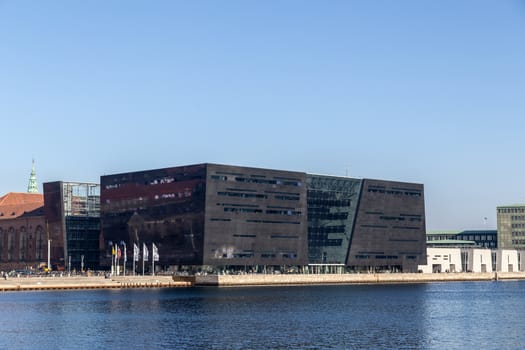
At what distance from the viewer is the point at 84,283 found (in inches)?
6826

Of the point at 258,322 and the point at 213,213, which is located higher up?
the point at 213,213

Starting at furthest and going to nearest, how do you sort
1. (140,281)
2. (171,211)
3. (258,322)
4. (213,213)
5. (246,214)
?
(171,211) < (246,214) < (213,213) < (140,281) < (258,322)

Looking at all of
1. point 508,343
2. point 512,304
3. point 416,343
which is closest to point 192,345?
point 416,343

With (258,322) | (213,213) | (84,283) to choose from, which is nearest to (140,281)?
(84,283)

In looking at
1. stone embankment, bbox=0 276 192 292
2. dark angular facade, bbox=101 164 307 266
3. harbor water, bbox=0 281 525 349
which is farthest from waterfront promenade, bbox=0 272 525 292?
harbor water, bbox=0 281 525 349

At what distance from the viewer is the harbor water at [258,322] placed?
7962cm

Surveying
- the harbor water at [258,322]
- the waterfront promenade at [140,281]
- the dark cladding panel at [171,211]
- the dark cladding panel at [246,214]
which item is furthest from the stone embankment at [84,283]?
the harbor water at [258,322]

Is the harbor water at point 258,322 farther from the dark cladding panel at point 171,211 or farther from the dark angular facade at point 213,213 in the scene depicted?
the dark cladding panel at point 171,211

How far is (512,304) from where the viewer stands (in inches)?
5177

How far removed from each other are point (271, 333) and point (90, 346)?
17.4 meters

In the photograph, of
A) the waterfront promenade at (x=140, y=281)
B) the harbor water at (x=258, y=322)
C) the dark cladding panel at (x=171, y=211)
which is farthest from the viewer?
the dark cladding panel at (x=171, y=211)

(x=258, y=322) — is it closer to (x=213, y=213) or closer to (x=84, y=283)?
(x=84, y=283)

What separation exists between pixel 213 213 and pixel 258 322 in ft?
293

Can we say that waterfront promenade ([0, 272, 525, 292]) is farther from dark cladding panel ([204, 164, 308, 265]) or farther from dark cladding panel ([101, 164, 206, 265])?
dark cladding panel ([101, 164, 206, 265])
